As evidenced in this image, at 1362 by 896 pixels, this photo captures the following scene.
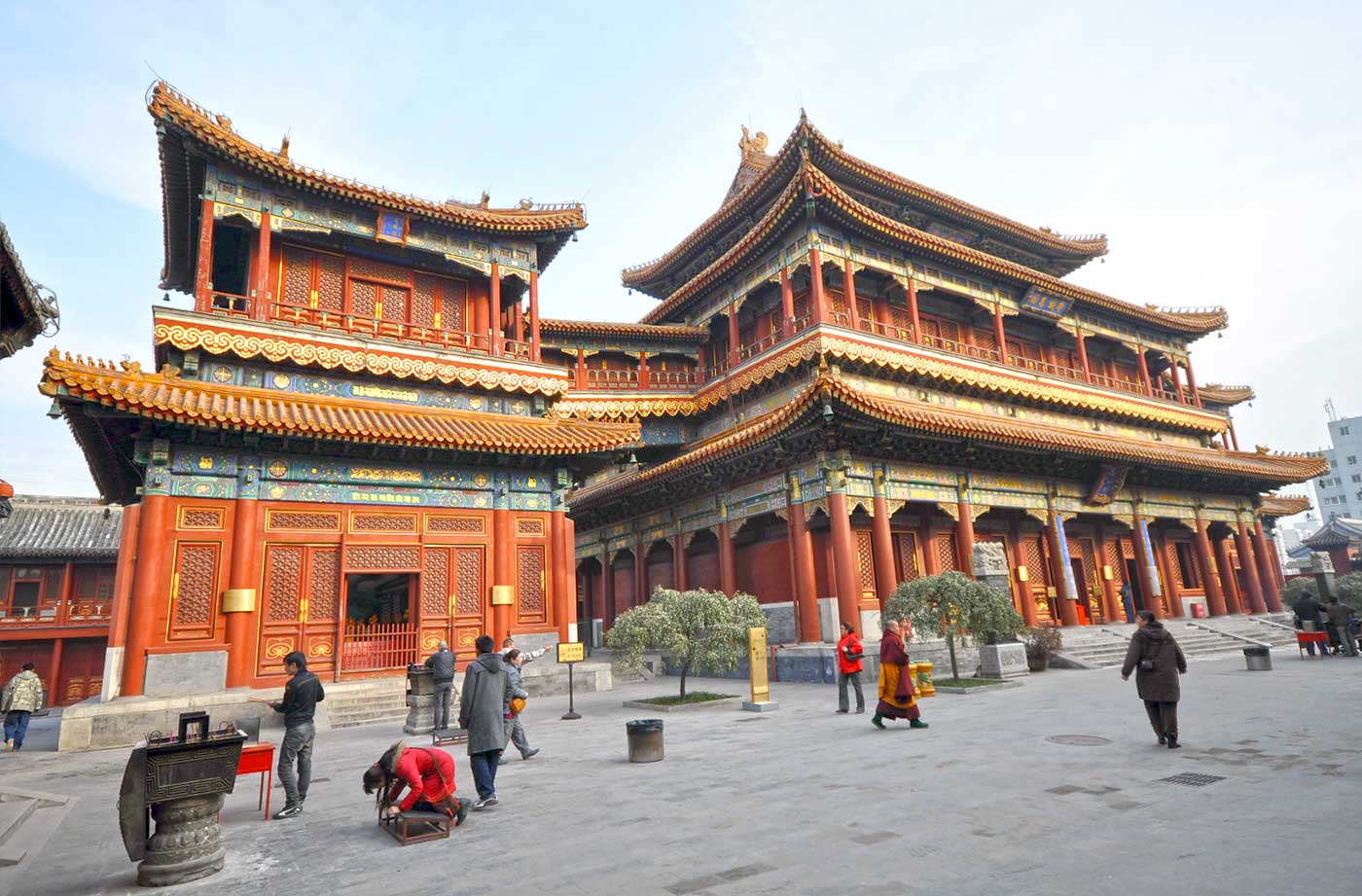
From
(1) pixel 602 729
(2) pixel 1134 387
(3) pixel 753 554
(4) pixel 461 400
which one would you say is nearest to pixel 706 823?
(1) pixel 602 729

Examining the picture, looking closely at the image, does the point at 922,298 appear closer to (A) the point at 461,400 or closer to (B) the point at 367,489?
(A) the point at 461,400

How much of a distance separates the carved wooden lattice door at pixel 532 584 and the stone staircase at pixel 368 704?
3.13 m

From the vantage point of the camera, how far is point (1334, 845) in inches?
177

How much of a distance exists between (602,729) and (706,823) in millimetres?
5944

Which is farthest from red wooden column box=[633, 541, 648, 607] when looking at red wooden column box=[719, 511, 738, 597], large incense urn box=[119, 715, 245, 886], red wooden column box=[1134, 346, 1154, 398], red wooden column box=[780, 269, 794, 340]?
red wooden column box=[1134, 346, 1154, 398]

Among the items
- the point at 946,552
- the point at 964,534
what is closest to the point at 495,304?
the point at 964,534

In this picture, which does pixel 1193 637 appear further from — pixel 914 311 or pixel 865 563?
pixel 914 311

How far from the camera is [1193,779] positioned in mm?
6363

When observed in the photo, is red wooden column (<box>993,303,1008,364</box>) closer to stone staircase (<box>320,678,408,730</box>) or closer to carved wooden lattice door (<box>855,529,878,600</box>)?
carved wooden lattice door (<box>855,529,878,600</box>)

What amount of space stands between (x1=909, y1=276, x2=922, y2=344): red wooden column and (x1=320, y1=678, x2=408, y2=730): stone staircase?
1775 centimetres

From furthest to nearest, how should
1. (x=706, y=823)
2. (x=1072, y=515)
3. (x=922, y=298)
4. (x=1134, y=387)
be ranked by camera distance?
(x=1134, y=387) → (x=922, y=298) → (x=1072, y=515) → (x=706, y=823)

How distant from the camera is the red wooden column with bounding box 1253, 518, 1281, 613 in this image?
28375 mm

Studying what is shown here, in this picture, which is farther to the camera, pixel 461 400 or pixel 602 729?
pixel 461 400

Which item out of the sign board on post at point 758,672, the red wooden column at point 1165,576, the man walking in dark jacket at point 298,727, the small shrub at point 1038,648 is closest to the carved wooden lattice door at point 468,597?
the sign board on post at point 758,672
